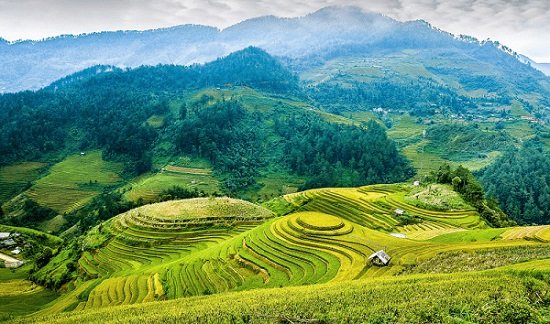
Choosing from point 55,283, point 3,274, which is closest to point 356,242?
point 55,283

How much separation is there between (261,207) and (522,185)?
199 feet

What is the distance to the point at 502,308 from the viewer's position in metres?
14.5

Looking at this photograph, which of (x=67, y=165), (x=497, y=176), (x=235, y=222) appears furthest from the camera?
(x=67, y=165)

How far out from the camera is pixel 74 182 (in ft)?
292

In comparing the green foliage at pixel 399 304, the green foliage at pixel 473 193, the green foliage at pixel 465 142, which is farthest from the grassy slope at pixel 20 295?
the green foliage at pixel 465 142

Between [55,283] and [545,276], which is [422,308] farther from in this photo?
[55,283]

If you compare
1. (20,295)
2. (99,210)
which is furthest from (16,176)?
(20,295)

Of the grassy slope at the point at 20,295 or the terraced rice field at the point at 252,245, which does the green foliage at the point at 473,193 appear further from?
the grassy slope at the point at 20,295

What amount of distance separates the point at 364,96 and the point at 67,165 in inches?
5215

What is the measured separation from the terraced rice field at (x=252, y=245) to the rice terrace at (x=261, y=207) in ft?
0.61

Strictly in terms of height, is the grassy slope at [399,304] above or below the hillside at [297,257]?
above

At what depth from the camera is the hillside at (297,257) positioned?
56.5 ft

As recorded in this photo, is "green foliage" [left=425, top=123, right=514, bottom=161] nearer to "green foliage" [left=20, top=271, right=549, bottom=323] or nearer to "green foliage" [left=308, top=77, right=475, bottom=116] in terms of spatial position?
"green foliage" [left=308, top=77, right=475, bottom=116]

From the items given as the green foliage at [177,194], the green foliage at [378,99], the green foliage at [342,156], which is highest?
the green foliage at [378,99]
